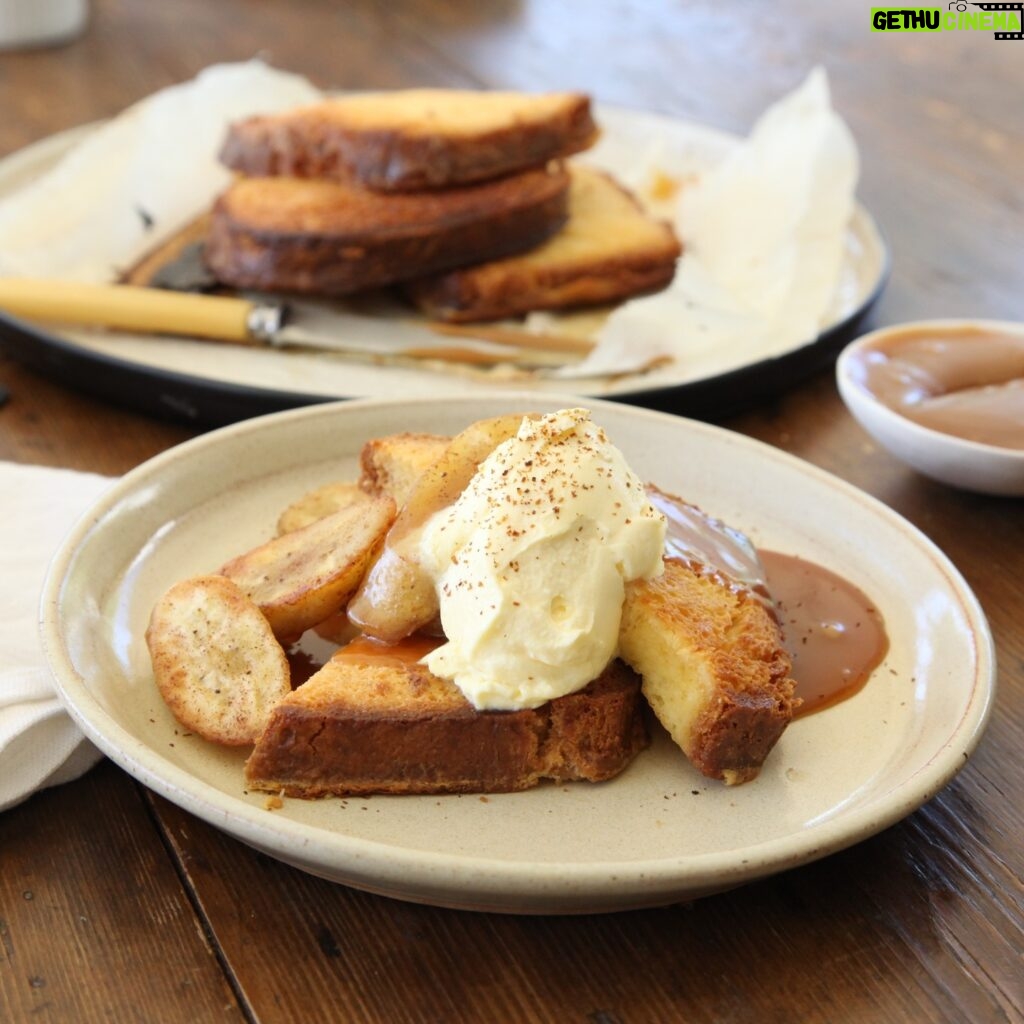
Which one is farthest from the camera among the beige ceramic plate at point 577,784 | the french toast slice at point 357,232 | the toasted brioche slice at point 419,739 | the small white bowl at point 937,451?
the french toast slice at point 357,232

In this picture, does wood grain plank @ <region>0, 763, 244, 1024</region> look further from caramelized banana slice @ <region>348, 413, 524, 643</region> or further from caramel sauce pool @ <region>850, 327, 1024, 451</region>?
caramel sauce pool @ <region>850, 327, 1024, 451</region>

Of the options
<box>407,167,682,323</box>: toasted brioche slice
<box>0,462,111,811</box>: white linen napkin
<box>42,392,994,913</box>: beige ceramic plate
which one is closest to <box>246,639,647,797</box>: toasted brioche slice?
<box>42,392,994,913</box>: beige ceramic plate

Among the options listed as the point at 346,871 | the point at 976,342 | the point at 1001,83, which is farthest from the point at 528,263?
the point at 1001,83

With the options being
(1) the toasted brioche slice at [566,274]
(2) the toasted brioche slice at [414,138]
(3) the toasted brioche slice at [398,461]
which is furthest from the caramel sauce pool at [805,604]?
(2) the toasted brioche slice at [414,138]

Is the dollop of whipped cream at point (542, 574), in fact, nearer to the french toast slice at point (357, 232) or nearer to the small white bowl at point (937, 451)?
the small white bowl at point (937, 451)

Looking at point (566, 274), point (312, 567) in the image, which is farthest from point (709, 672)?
point (566, 274)

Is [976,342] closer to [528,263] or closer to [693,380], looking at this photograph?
[693,380]

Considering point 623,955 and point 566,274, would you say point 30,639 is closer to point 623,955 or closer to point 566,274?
point 623,955
